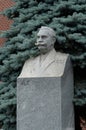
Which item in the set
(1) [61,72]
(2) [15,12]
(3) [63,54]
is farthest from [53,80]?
(2) [15,12]

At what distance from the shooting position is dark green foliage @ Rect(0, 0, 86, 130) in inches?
218

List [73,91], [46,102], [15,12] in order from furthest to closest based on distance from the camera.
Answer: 1. [15,12]
2. [73,91]
3. [46,102]

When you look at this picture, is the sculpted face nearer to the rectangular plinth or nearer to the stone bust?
the stone bust

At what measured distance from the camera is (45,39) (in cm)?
518

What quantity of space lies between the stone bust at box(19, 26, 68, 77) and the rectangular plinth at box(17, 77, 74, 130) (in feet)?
0.34

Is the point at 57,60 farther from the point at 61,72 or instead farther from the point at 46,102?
the point at 46,102

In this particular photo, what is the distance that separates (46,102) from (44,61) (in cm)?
54

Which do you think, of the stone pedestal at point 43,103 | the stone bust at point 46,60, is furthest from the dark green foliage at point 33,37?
the stone pedestal at point 43,103

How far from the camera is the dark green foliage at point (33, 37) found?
18.2 feet

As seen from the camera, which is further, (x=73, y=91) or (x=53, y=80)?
(x=73, y=91)

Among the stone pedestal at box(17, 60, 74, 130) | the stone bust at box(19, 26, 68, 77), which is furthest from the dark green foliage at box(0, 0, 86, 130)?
the stone pedestal at box(17, 60, 74, 130)

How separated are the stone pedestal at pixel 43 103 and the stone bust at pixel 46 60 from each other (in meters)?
0.08

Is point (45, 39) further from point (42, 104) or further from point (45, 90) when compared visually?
point (42, 104)

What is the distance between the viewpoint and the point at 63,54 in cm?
530
